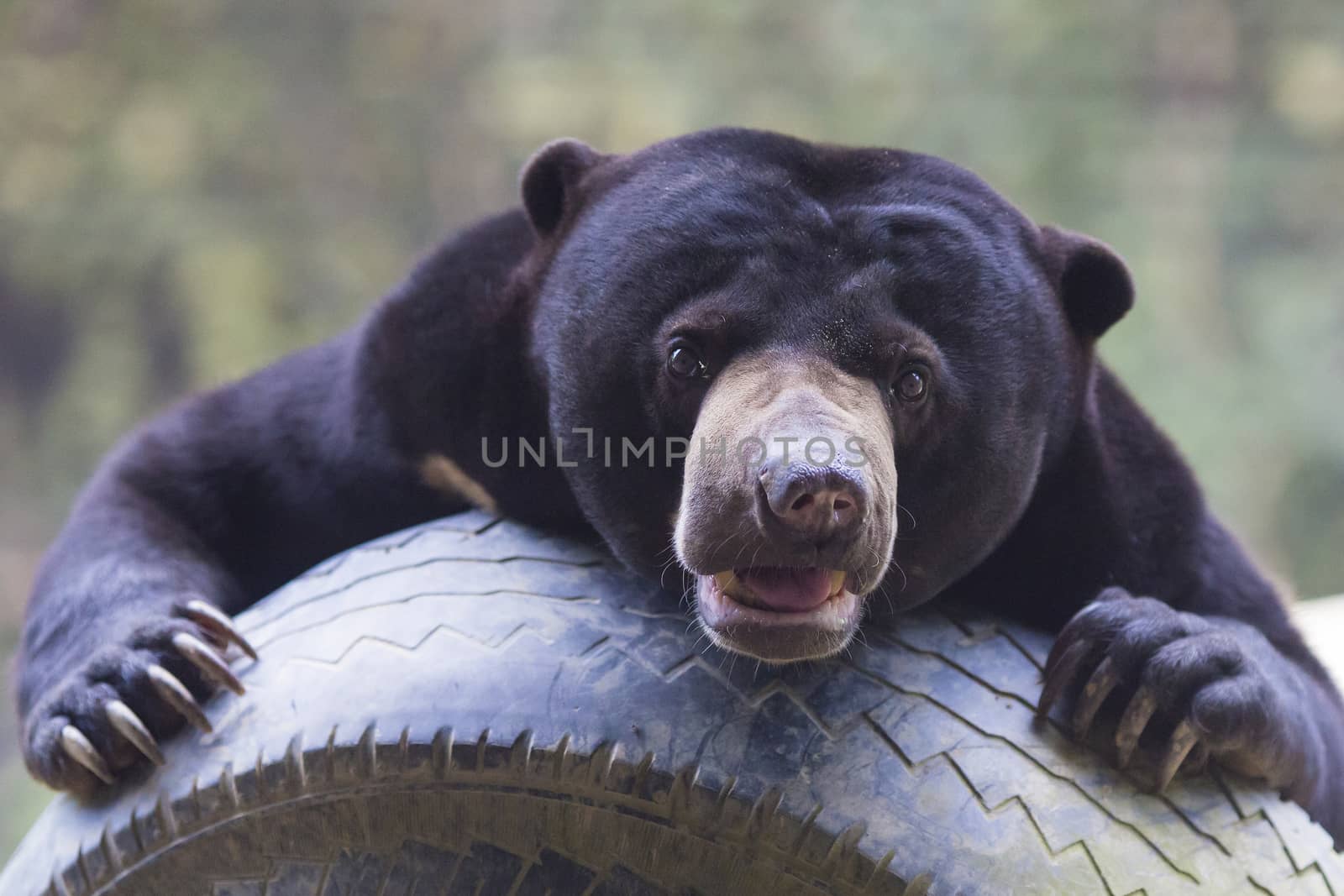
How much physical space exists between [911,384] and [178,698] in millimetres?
1029

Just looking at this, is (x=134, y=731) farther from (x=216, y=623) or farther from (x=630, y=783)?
(x=630, y=783)

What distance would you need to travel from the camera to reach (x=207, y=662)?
Result: 1876 millimetres

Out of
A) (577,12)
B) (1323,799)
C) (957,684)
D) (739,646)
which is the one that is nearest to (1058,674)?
(957,684)

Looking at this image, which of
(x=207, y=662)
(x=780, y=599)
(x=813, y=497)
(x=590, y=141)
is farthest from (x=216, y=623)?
(x=590, y=141)

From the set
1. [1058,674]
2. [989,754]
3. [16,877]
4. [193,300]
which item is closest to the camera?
[989,754]

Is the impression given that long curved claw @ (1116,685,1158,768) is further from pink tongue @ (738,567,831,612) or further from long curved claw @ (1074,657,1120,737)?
pink tongue @ (738,567,831,612)

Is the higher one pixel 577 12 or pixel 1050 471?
pixel 1050 471

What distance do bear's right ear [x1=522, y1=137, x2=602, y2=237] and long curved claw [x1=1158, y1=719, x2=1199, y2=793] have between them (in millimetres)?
1181

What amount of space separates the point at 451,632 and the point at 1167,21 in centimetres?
730

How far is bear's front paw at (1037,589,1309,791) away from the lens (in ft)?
5.71

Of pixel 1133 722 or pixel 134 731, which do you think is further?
pixel 134 731

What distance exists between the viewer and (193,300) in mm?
7188

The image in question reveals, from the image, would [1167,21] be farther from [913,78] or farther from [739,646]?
[739,646]

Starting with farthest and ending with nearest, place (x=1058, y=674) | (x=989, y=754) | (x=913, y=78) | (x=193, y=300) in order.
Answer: (x=913, y=78) → (x=193, y=300) → (x=1058, y=674) → (x=989, y=754)
